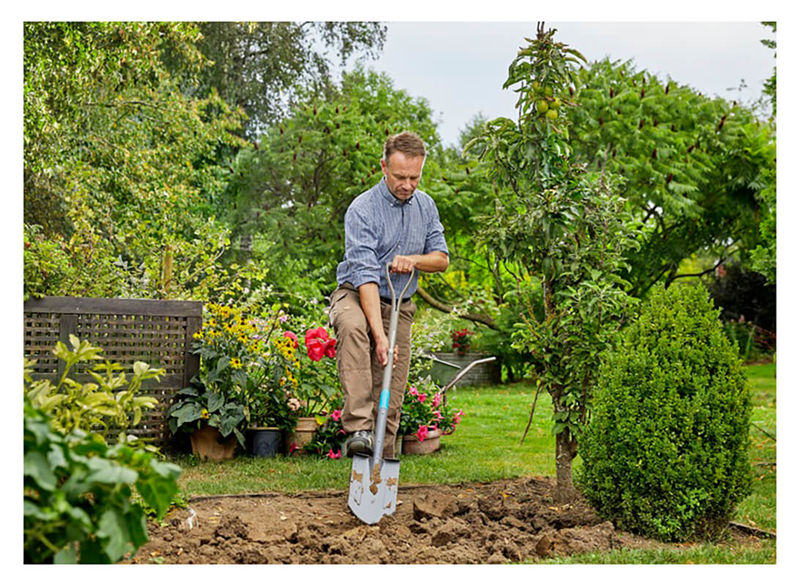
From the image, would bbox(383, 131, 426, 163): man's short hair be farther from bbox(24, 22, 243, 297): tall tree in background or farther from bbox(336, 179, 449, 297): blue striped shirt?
bbox(24, 22, 243, 297): tall tree in background

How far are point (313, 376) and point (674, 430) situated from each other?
2.95 m

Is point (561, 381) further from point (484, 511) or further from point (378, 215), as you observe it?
point (378, 215)

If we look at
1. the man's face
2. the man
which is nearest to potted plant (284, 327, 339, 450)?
the man

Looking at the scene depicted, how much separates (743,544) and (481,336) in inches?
367

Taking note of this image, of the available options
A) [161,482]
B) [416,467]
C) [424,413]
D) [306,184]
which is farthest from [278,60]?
[161,482]

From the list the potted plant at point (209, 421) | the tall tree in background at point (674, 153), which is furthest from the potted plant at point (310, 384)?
the tall tree in background at point (674, 153)

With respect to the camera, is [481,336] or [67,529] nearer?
[67,529]

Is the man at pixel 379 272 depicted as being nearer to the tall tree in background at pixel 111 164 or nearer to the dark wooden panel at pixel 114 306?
the dark wooden panel at pixel 114 306

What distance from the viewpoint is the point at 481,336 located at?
1241 centimetres

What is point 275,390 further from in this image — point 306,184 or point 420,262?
point 306,184

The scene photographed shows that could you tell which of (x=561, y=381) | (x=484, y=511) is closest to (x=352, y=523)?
(x=484, y=511)

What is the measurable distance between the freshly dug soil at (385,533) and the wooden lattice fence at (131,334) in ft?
4.93

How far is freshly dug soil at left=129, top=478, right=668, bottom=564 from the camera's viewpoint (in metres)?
2.75

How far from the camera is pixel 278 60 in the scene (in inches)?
519
